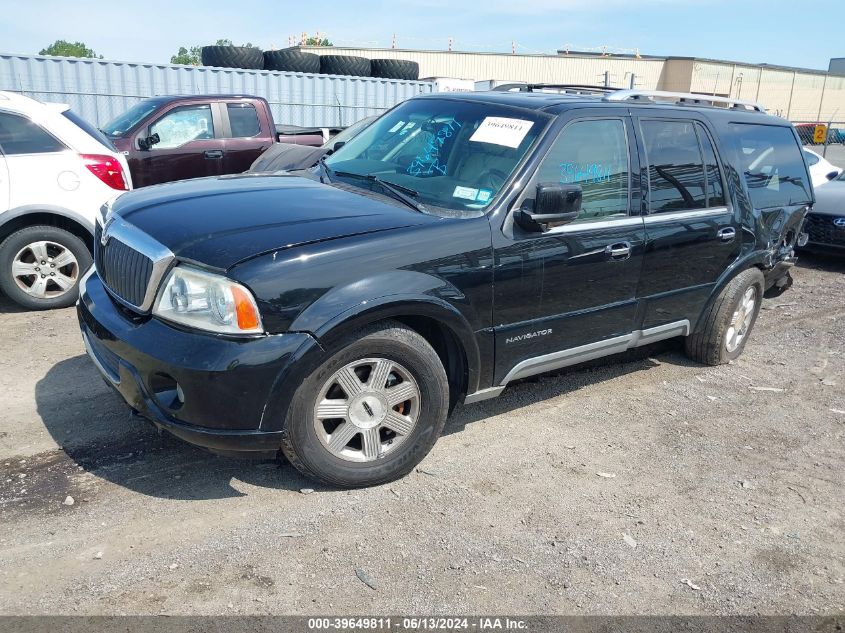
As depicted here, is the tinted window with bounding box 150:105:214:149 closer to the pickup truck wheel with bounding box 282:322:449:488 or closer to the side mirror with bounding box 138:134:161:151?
the side mirror with bounding box 138:134:161:151

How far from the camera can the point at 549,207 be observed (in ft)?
12.3

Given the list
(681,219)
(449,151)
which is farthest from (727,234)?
(449,151)

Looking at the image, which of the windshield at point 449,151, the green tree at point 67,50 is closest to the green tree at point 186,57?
the green tree at point 67,50

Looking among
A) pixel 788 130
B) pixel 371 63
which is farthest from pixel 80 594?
pixel 371 63

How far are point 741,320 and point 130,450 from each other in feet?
14.9

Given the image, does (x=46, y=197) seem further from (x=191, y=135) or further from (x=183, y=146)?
(x=191, y=135)

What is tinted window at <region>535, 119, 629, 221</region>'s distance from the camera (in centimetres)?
404

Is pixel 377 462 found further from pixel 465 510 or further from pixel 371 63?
pixel 371 63

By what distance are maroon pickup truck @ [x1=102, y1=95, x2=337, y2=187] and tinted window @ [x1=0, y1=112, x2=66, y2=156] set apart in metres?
2.91

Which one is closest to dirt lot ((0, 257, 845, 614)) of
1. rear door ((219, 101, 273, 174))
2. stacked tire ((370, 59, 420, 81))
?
rear door ((219, 101, 273, 174))

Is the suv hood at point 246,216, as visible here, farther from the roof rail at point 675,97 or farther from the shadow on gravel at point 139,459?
the roof rail at point 675,97

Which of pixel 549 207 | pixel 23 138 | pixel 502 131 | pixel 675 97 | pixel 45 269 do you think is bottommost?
pixel 45 269

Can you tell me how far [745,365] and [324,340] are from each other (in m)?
4.03

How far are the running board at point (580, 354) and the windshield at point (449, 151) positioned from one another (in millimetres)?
958
